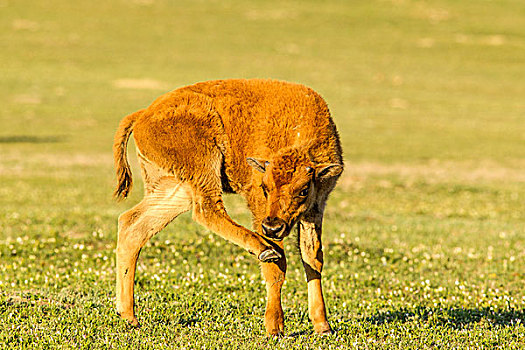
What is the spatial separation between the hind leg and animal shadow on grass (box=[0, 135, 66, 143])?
108 feet

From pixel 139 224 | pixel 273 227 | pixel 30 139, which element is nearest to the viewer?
pixel 273 227

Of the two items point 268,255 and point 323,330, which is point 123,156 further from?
point 323,330

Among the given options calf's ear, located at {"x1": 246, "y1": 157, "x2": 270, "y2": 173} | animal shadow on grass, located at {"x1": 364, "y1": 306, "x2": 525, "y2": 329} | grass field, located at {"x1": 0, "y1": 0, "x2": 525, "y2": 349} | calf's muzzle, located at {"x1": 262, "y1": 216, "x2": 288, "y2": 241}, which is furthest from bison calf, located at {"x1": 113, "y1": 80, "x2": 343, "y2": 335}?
animal shadow on grass, located at {"x1": 364, "y1": 306, "x2": 525, "y2": 329}

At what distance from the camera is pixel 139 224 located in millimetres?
8672

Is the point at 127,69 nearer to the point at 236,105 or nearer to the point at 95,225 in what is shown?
the point at 95,225

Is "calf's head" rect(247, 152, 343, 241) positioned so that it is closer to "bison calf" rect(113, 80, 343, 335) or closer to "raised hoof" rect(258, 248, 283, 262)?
"bison calf" rect(113, 80, 343, 335)

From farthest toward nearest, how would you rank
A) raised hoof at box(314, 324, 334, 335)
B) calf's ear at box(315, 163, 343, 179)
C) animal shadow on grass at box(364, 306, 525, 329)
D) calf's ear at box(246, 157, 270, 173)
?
animal shadow on grass at box(364, 306, 525, 329) → raised hoof at box(314, 324, 334, 335) → calf's ear at box(315, 163, 343, 179) → calf's ear at box(246, 157, 270, 173)

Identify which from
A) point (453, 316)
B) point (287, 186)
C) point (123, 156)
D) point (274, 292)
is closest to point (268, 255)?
point (287, 186)

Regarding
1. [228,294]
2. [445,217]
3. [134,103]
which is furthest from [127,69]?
[228,294]

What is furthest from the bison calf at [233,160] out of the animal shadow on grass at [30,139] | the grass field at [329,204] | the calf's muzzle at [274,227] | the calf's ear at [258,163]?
the animal shadow on grass at [30,139]

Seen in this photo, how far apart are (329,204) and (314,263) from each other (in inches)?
595

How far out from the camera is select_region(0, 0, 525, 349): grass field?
8.78m

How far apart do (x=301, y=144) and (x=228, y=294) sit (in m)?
3.33

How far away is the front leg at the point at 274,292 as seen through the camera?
785 centimetres
